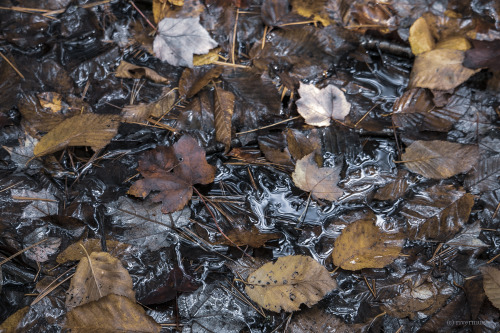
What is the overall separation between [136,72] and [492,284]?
2.21 m

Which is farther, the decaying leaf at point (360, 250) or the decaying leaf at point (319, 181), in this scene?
the decaying leaf at point (319, 181)

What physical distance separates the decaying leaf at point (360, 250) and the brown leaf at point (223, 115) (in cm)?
77

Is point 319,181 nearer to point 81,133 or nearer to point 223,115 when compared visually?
point 223,115

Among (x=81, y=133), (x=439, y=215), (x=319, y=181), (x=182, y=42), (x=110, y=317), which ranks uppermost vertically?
(x=182, y=42)

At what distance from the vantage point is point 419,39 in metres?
2.20

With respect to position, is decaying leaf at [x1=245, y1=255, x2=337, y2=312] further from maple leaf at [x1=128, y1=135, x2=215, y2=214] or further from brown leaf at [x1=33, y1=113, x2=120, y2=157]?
brown leaf at [x1=33, y1=113, x2=120, y2=157]

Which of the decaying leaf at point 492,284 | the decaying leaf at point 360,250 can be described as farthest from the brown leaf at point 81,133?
the decaying leaf at point 492,284

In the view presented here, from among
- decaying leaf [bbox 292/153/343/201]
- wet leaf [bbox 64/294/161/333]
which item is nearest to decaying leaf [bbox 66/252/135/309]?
wet leaf [bbox 64/294/161/333]

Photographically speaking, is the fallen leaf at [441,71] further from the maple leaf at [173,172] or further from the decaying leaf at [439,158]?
the maple leaf at [173,172]

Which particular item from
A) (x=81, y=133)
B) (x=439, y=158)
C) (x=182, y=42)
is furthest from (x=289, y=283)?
(x=182, y=42)

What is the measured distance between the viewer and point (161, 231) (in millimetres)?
1754

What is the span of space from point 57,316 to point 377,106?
201 cm

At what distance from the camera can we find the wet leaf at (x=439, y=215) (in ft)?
5.98

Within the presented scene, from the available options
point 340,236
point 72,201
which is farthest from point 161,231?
point 340,236
